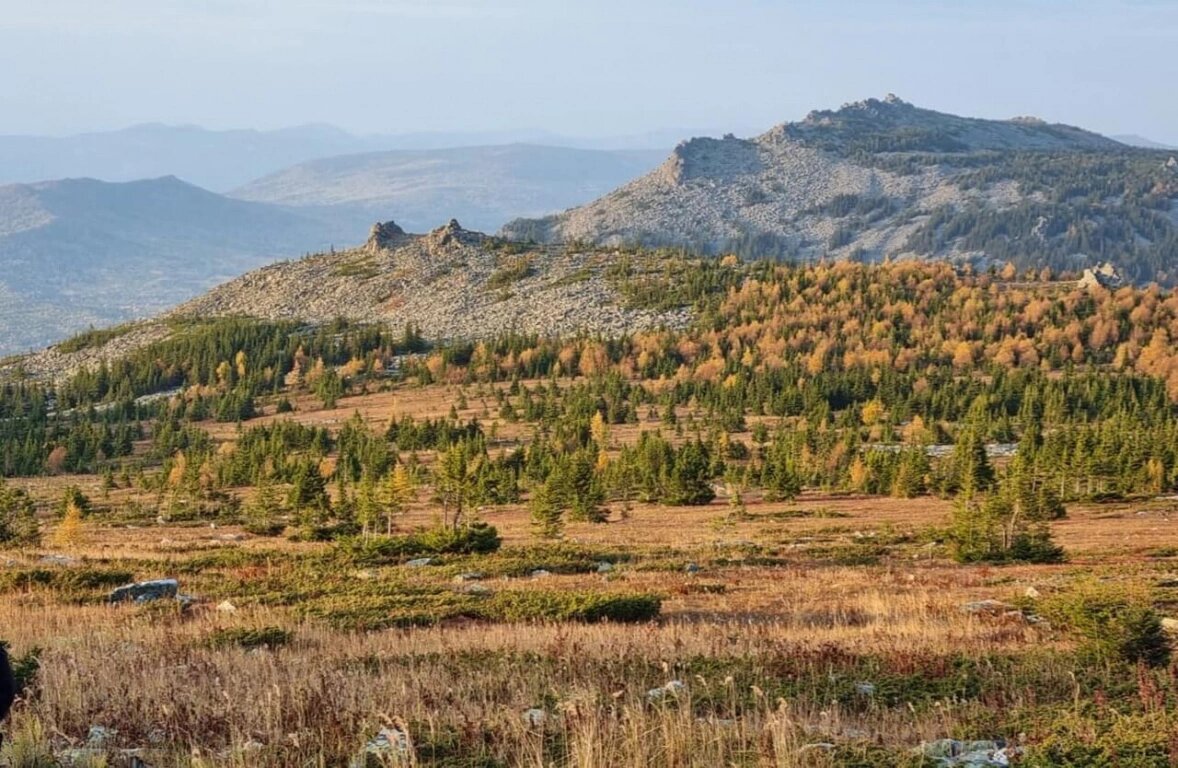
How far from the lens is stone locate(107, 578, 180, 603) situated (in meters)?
23.0

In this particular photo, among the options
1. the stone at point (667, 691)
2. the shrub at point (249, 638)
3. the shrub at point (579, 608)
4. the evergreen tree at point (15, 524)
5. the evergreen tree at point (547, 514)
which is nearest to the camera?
the stone at point (667, 691)

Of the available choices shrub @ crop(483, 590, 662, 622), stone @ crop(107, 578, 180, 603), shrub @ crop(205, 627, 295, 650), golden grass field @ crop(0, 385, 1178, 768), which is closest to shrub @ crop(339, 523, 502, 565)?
golden grass field @ crop(0, 385, 1178, 768)

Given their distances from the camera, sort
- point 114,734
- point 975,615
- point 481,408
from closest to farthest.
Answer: point 114,734
point 975,615
point 481,408

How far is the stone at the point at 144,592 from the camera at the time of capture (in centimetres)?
2297

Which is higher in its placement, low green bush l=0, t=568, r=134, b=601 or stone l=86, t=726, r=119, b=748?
stone l=86, t=726, r=119, b=748

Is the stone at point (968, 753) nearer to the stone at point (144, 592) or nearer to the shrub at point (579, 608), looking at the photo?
the shrub at point (579, 608)

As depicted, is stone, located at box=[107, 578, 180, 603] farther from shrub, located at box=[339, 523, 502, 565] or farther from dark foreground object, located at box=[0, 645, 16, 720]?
dark foreground object, located at box=[0, 645, 16, 720]

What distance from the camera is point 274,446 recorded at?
9406 centimetres

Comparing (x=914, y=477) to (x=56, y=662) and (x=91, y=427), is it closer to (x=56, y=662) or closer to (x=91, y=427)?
(x=56, y=662)

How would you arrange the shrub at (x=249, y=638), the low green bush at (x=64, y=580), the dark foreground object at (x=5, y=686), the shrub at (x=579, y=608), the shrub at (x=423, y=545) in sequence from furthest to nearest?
the shrub at (x=423, y=545)
the low green bush at (x=64, y=580)
the shrub at (x=579, y=608)
the shrub at (x=249, y=638)
the dark foreground object at (x=5, y=686)

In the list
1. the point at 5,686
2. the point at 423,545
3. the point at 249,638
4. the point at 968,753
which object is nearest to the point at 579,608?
the point at 249,638

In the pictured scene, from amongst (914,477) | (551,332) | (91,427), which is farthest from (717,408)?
(91,427)

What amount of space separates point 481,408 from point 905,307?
249 feet

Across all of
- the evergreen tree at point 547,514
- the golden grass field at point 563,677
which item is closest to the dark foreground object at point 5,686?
the golden grass field at point 563,677
